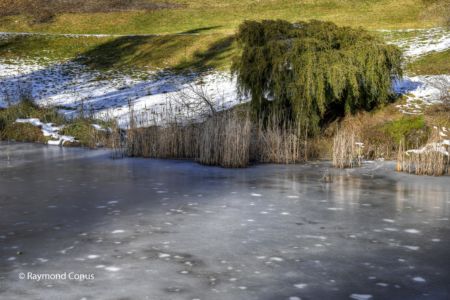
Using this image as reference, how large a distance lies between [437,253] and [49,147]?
39.7ft

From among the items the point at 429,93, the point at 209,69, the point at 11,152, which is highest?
the point at 209,69

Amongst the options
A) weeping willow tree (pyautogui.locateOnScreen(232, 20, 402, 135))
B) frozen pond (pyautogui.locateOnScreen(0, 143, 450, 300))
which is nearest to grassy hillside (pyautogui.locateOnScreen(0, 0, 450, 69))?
weeping willow tree (pyautogui.locateOnScreen(232, 20, 402, 135))

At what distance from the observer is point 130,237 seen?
25.8ft

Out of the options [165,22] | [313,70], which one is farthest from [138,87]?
[165,22]

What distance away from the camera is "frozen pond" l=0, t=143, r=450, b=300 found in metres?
6.15

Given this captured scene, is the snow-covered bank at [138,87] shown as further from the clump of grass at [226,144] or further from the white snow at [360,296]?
the white snow at [360,296]

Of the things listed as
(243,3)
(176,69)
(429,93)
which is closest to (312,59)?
(429,93)

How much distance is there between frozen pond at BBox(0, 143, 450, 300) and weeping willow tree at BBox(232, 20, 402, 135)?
122 inches

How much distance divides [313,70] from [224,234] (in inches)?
327

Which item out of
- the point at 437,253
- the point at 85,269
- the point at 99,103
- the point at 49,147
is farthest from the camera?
the point at 99,103

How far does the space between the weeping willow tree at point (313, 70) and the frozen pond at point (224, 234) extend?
10.2 feet

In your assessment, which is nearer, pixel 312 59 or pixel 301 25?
pixel 312 59

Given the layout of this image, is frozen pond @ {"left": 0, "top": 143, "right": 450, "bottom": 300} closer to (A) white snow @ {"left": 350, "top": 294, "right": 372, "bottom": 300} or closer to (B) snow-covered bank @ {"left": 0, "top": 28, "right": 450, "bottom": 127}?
(A) white snow @ {"left": 350, "top": 294, "right": 372, "bottom": 300}

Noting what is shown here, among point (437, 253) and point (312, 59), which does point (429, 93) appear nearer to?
point (312, 59)
